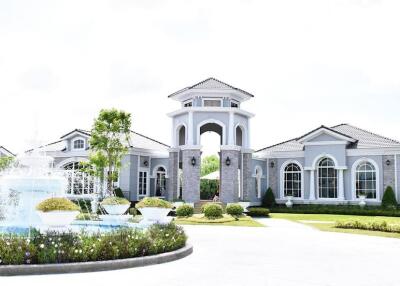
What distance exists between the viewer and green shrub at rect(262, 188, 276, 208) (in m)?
32.7

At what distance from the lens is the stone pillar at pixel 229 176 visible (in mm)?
29234

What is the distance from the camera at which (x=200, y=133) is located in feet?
104

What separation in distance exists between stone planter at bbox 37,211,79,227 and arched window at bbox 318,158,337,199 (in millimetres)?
24546

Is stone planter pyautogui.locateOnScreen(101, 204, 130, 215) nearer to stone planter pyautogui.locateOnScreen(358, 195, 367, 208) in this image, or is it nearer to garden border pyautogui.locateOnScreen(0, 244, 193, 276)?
garden border pyautogui.locateOnScreen(0, 244, 193, 276)

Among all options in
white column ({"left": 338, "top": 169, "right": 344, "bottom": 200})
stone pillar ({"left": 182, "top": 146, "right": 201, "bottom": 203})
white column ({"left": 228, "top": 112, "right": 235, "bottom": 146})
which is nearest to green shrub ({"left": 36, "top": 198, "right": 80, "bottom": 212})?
stone pillar ({"left": 182, "top": 146, "right": 201, "bottom": 203})

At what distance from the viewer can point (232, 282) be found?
7.87 metres

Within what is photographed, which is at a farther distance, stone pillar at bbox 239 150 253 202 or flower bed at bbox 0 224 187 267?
stone pillar at bbox 239 150 253 202

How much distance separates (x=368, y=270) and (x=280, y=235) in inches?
290

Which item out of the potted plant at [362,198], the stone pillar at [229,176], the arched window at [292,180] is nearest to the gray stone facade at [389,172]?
the potted plant at [362,198]

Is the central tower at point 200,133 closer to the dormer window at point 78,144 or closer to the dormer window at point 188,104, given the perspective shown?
the dormer window at point 188,104

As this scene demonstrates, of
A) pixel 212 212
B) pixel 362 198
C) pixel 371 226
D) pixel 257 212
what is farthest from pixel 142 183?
pixel 371 226

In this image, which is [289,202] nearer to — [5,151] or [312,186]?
[312,186]

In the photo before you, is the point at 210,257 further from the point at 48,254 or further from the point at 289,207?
the point at 289,207

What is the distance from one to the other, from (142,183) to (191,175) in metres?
5.67
